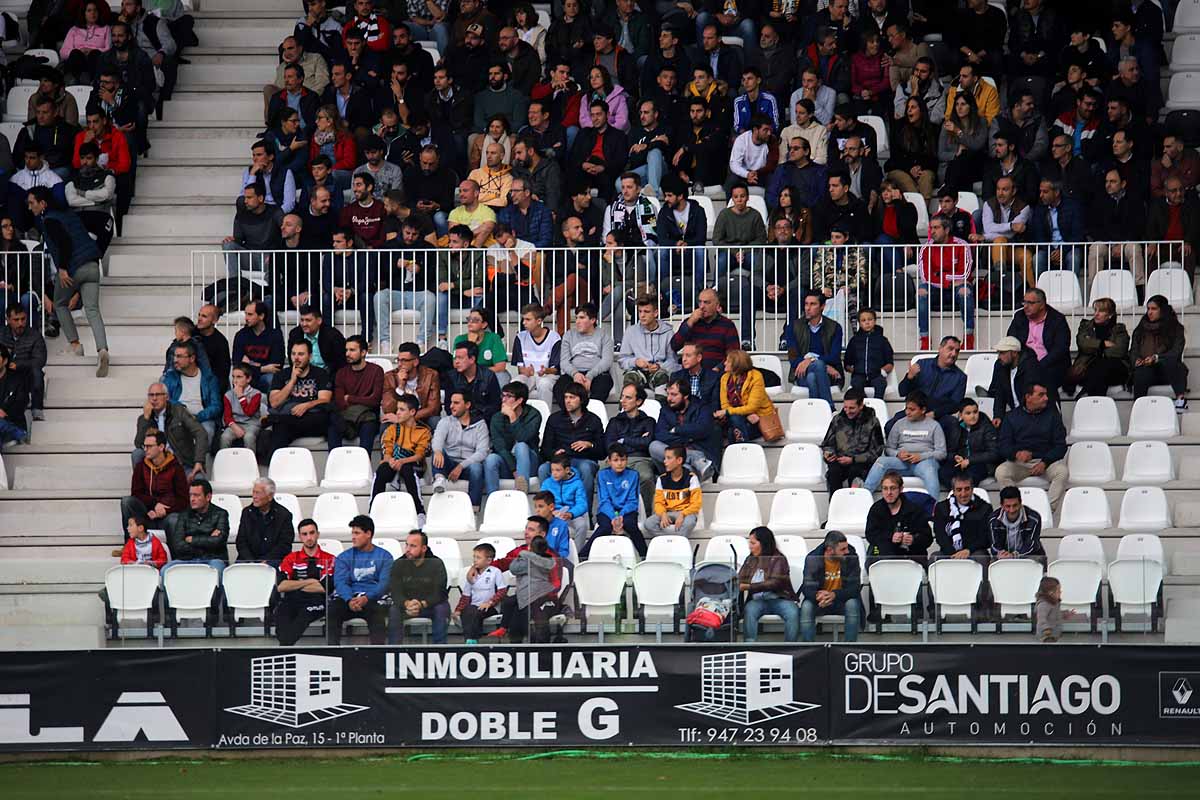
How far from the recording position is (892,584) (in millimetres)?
15984

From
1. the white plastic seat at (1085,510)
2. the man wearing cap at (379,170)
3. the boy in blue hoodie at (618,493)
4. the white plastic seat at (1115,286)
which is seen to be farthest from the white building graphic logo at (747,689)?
the man wearing cap at (379,170)

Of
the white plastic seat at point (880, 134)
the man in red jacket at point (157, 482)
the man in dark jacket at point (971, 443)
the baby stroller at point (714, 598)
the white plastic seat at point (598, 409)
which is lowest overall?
the baby stroller at point (714, 598)

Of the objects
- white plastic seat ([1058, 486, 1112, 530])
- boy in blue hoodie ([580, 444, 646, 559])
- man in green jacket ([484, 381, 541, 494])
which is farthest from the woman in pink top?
white plastic seat ([1058, 486, 1112, 530])

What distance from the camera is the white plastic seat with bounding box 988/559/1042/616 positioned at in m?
15.8

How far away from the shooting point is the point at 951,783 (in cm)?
1484

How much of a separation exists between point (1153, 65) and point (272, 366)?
1079cm

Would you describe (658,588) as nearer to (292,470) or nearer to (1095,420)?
(292,470)

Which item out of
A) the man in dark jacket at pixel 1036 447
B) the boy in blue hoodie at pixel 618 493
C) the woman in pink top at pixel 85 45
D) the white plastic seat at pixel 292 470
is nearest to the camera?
the boy in blue hoodie at pixel 618 493

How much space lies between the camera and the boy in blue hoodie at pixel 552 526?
675 inches

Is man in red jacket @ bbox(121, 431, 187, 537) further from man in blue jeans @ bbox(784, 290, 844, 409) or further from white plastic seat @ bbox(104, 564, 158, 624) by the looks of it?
man in blue jeans @ bbox(784, 290, 844, 409)

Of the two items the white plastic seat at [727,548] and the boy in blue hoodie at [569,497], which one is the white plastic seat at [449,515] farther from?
the white plastic seat at [727,548]

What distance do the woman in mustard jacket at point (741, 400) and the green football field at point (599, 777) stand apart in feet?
13.8

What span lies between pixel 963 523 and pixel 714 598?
2584 millimetres

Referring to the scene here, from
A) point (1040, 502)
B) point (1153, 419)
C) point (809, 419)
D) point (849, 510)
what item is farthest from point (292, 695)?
point (1153, 419)
